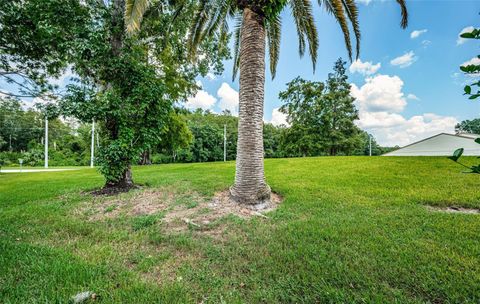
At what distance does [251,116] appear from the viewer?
520 cm

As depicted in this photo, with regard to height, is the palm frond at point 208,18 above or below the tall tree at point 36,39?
above

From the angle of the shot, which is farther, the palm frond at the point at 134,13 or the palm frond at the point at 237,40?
the palm frond at the point at 237,40

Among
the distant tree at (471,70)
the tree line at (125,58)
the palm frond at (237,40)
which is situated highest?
Answer: the palm frond at (237,40)

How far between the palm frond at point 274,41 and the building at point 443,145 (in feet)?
59.9

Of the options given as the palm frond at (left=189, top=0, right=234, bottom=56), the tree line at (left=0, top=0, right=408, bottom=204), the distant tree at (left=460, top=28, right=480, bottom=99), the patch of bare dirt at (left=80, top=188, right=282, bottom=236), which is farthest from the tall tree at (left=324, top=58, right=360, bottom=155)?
the distant tree at (left=460, top=28, right=480, bottom=99)

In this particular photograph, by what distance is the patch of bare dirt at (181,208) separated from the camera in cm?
412

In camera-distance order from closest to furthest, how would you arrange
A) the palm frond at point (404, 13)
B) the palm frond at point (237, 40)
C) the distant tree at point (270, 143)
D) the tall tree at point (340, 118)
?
1. the palm frond at point (404, 13)
2. the palm frond at point (237, 40)
3. the tall tree at point (340, 118)
4. the distant tree at point (270, 143)

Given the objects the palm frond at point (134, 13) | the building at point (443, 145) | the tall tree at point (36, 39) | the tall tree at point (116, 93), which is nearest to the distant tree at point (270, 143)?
the building at point (443, 145)

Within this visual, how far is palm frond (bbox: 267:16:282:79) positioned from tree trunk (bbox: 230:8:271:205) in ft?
7.99

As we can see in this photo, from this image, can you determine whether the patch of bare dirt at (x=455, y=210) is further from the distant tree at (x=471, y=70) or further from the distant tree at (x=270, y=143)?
the distant tree at (x=270, y=143)

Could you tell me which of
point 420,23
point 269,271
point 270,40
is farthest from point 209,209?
point 420,23

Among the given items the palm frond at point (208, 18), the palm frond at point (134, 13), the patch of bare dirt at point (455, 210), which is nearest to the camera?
the patch of bare dirt at point (455, 210)

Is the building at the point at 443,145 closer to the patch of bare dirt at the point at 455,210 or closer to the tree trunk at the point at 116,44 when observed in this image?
the patch of bare dirt at the point at 455,210

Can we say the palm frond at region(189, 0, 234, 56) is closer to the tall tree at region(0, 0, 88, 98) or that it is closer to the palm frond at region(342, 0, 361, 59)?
the tall tree at region(0, 0, 88, 98)
